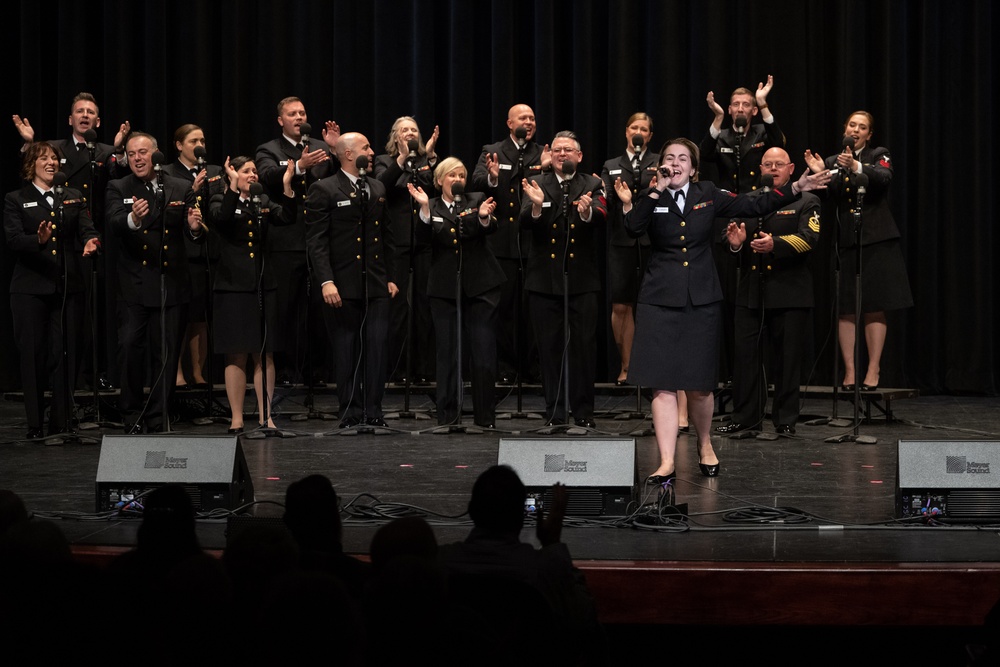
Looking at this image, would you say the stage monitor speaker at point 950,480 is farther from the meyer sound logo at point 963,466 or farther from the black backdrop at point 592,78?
the black backdrop at point 592,78

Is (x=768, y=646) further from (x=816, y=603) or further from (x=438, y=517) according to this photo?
(x=438, y=517)

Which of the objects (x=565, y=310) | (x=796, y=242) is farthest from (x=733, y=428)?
(x=565, y=310)

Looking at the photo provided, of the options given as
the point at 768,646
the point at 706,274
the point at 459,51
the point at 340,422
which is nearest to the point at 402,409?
the point at 340,422

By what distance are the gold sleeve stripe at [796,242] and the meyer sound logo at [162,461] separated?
3693mm

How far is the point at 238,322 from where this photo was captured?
281 inches

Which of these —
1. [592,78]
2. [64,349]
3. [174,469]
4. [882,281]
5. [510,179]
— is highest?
[592,78]

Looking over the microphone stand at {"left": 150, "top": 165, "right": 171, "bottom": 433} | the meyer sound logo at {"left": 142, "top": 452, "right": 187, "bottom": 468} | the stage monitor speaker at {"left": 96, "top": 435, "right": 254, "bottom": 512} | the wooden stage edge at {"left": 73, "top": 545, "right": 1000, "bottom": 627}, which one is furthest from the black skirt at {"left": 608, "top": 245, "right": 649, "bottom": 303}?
the wooden stage edge at {"left": 73, "top": 545, "right": 1000, "bottom": 627}

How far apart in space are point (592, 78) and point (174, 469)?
19.2 feet

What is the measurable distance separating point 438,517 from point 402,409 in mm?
3978

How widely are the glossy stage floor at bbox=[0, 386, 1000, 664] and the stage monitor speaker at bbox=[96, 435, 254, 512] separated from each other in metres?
0.12

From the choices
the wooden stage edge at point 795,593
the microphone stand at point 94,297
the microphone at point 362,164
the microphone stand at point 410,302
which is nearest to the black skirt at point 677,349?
the wooden stage edge at point 795,593

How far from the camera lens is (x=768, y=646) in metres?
4.53

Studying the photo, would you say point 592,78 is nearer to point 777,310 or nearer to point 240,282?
point 777,310

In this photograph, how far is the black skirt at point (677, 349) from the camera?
5.39 metres
